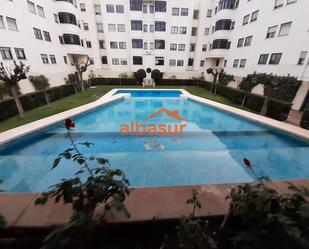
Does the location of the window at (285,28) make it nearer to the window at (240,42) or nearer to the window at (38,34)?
the window at (240,42)

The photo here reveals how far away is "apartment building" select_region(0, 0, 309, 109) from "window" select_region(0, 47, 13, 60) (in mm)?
21

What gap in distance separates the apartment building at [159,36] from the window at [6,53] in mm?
21

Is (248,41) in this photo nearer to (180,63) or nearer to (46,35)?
(180,63)

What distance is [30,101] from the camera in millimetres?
10961

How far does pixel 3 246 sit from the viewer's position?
3.98 ft

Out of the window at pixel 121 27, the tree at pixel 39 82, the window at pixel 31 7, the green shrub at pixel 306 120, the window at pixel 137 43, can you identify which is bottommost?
the green shrub at pixel 306 120

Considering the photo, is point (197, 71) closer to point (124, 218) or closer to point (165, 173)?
point (165, 173)

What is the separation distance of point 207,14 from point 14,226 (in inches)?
1317

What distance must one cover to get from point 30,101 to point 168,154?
10979 mm

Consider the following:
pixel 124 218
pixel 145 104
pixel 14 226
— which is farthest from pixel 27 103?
pixel 124 218

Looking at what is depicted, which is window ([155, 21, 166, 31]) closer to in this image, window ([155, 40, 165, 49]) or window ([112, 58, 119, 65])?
window ([155, 40, 165, 49])

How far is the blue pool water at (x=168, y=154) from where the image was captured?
5223mm

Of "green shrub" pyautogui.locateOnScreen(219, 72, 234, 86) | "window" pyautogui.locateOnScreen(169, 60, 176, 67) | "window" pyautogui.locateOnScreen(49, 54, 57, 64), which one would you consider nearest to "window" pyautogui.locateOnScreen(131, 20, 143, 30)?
"window" pyautogui.locateOnScreen(169, 60, 176, 67)

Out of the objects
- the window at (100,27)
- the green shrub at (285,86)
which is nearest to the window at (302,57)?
the green shrub at (285,86)
